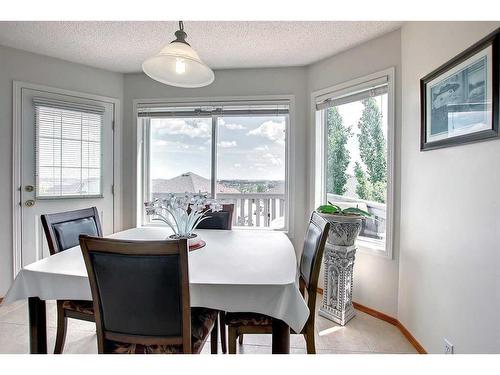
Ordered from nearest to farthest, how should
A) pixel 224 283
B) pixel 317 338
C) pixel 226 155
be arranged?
pixel 224 283
pixel 317 338
pixel 226 155

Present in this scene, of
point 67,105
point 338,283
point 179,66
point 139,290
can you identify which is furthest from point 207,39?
point 338,283

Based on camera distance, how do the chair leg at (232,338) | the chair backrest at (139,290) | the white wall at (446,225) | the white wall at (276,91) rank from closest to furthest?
1. the chair backrest at (139,290)
2. the white wall at (446,225)
3. the chair leg at (232,338)
4. the white wall at (276,91)

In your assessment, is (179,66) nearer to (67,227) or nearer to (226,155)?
(67,227)

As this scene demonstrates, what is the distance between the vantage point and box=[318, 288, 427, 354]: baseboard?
1.84m

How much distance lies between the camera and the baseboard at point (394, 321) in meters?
1.84

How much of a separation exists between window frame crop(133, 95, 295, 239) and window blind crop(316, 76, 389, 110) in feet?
1.16

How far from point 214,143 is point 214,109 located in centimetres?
38

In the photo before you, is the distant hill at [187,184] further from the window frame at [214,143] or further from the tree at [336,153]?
the tree at [336,153]

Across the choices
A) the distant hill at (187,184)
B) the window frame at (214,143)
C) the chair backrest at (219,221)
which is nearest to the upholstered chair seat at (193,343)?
the chair backrest at (219,221)

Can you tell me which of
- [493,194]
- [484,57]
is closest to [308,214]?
[493,194]

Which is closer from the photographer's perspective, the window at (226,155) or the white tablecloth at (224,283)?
the white tablecloth at (224,283)

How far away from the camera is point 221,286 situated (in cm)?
115

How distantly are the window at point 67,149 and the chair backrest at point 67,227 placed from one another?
118cm

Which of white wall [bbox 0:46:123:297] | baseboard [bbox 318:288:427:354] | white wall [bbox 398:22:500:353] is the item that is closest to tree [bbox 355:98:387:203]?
white wall [bbox 398:22:500:353]
